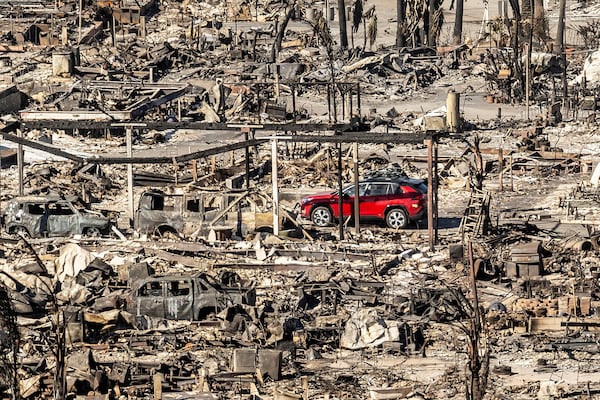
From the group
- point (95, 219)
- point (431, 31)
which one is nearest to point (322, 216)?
point (95, 219)

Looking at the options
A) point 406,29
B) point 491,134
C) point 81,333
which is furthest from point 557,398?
point 406,29

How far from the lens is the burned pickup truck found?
3064 cm

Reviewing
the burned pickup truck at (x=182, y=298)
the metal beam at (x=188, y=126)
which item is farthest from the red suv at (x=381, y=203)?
the burned pickup truck at (x=182, y=298)

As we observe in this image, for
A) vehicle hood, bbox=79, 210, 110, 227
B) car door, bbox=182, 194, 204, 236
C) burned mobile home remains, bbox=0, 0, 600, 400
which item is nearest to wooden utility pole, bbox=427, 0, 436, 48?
burned mobile home remains, bbox=0, 0, 600, 400

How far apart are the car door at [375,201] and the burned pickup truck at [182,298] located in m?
8.20

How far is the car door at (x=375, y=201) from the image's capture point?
128 ft

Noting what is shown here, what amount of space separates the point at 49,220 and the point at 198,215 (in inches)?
131

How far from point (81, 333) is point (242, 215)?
915 cm

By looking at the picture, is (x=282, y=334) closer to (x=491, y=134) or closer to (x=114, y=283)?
(x=114, y=283)

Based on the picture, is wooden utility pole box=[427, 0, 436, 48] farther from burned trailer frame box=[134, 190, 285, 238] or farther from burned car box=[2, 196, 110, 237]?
burned car box=[2, 196, 110, 237]

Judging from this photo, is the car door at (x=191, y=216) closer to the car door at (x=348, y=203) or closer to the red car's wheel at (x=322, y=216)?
the red car's wheel at (x=322, y=216)

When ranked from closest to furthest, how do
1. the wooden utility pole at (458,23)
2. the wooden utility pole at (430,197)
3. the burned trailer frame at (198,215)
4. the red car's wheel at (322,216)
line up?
the wooden utility pole at (430,197) < the burned trailer frame at (198,215) < the red car's wheel at (322,216) < the wooden utility pole at (458,23)

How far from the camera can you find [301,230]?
3734 cm

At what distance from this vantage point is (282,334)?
29.1 meters
